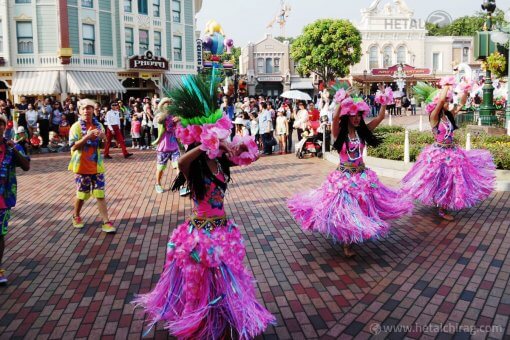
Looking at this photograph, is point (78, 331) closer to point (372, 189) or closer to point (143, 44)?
point (372, 189)

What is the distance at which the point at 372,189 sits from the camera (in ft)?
19.7

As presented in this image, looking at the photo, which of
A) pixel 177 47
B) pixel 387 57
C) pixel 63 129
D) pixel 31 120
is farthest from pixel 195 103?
pixel 387 57

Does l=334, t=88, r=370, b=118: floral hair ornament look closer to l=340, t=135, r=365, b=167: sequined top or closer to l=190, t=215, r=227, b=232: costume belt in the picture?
l=340, t=135, r=365, b=167: sequined top

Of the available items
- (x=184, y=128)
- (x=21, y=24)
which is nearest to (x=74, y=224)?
(x=184, y=128)

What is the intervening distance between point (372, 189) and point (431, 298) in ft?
5.17

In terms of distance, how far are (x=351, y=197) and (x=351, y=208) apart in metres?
0.15

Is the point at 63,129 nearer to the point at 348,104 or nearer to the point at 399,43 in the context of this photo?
the point at 348,104

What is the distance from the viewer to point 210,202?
3.91 m

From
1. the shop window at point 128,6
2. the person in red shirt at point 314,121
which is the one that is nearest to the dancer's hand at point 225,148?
the person in red shirt at point 314,121

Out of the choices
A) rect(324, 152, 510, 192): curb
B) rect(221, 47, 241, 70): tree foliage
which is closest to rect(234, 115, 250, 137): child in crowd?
rect(324, 152, 510, 192): curb

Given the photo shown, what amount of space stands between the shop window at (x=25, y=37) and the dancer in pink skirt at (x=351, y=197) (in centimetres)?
2388

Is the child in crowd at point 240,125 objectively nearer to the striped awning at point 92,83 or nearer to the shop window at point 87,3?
the striped awning at point 92,83

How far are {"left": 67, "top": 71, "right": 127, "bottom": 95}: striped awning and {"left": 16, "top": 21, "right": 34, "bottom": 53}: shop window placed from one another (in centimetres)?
248

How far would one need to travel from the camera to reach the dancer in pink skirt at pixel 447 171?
23.9 feet
